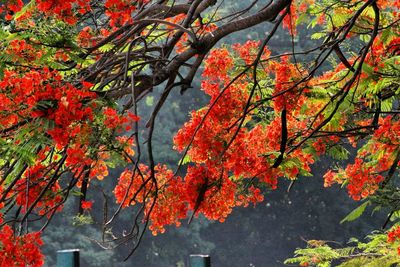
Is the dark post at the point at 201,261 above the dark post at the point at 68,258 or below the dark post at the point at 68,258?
below

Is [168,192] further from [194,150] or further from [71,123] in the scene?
[71,123]

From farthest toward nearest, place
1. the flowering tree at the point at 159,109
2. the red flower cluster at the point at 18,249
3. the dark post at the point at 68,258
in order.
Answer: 1. the red flower cluster at the point at 18,249
2. the flowering tree at the point at 159,109
3. the dark post at the point at 68,258

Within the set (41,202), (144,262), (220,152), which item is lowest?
(41,202)

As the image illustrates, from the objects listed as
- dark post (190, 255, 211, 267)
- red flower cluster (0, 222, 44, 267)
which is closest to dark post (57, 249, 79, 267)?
dark post (190, 255, 211, 267)

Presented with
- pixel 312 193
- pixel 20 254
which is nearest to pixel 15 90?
pixel 20 254

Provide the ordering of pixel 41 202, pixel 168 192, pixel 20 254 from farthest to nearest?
pixel 168 192 < pixel 41 202 < pixel 20 254

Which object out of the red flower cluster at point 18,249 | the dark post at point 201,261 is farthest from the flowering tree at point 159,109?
the dark post at point 201,261

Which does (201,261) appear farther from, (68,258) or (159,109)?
(159,109)

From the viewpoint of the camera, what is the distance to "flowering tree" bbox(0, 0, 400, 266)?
10.8 feet

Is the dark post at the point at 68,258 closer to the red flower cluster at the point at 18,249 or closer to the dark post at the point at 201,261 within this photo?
the dark post at the point at 201,261

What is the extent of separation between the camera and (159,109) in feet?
12.4

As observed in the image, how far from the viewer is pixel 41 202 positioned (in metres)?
4.14

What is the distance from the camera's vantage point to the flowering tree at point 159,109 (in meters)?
3.31

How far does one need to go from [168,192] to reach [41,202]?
759mm
